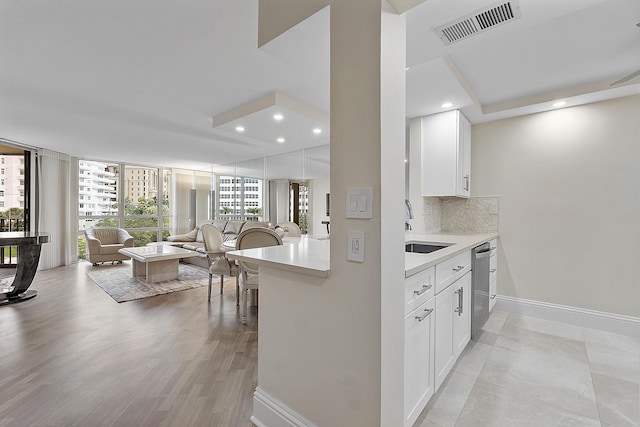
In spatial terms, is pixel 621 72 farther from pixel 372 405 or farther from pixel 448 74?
pixel 372 405

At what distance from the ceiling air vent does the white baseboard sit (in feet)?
9.52

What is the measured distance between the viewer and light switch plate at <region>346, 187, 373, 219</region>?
1.12 metres

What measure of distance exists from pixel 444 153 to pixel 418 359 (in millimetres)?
2365

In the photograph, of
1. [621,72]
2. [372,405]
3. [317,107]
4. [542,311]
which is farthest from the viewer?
[317,107]

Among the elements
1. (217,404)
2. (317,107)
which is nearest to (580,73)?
(317,107)

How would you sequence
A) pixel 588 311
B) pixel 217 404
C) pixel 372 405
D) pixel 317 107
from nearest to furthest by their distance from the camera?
pixel 372 405
pixel 217 404
pixel 588 311
pixel 317 107

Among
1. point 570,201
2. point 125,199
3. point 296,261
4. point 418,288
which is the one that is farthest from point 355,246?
point 125,199

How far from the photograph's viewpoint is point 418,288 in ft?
4.84

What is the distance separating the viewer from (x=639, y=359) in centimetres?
224

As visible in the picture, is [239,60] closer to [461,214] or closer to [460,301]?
[460,301]

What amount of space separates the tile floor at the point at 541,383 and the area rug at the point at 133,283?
150 inches

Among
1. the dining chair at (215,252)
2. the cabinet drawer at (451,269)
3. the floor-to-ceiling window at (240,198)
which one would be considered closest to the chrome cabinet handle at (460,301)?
the cabinet drawer at (451,269)

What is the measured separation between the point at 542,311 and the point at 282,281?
10.2 feet

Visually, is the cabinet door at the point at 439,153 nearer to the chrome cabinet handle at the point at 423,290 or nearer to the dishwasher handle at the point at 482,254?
the dishwasher handle at the point at 482,254
